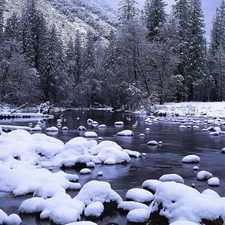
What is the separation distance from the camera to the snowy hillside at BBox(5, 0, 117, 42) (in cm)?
13262

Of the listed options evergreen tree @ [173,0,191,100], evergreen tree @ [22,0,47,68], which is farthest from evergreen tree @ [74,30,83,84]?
evergreen tree @ [173,0,191,100]

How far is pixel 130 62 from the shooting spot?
137ft

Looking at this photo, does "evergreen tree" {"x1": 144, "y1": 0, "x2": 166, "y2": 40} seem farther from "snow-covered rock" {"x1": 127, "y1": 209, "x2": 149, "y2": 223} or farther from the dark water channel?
"snow-covered rock" {"x1": 127, "y1": 209, "x2": 149, "y2": 223}

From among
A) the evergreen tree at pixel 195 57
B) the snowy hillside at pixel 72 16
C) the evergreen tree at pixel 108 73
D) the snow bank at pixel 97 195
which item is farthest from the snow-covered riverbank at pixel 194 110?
the snowy hillside at pixel 72 16

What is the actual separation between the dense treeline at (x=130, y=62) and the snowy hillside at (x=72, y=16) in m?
68.9

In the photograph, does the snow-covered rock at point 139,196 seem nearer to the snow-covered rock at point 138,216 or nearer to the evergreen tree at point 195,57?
the snow-covered rock at point 138,216

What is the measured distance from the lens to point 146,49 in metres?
39.6

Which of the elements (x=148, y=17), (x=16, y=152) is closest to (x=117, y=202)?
(x=16, y=152)

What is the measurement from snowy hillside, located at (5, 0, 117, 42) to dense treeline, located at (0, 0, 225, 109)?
2713 inches

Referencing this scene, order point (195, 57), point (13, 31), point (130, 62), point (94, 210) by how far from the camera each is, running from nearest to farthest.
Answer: point (94, 210) < point (130, 62) < point (195, 57) < point (13, 31)

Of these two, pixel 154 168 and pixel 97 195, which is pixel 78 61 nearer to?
pixel 154 168

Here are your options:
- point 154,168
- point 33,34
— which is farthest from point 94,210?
point 33,34

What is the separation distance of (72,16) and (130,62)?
4675 inches

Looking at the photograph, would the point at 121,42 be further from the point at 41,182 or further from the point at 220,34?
the point at 41,182
